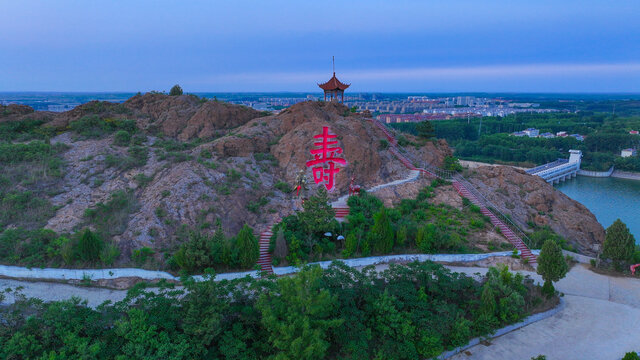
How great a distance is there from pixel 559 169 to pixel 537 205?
86.5ft

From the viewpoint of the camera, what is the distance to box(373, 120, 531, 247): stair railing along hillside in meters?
14.8

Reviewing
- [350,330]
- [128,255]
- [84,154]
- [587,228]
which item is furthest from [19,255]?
[587,228]

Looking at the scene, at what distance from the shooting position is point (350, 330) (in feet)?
27.7

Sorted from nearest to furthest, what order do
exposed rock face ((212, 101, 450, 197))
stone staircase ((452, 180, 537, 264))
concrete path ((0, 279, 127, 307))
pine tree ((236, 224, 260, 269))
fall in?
concrete path ((0, 279, 127, 307))
pine tree ((236, 224, 260, 269))
stone staircase ((452, 180, 537, 264))
exposed rock face ((212, 101, 450, 197))

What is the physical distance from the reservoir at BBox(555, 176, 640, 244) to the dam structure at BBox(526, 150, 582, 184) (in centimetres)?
78

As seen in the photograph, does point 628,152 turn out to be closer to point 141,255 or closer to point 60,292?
point 141,255

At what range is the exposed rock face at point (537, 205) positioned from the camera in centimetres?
1660

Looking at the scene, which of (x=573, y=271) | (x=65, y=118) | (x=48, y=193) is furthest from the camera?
(x=65, y=118)

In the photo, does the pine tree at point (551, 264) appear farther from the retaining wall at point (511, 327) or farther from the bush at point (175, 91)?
the bush at point (175, 91)

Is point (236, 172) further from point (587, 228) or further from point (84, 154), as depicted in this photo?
point (587, 228)

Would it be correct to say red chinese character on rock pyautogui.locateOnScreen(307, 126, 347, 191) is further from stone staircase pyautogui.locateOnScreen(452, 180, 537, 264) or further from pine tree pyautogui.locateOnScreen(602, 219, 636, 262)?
pine tree pyautogui.locateOnScreen(602, 219, 636, 262)

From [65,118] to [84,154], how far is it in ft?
17.9

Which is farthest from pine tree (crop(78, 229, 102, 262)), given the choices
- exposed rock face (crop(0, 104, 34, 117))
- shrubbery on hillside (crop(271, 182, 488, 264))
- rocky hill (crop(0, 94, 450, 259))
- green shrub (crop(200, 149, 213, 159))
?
exposed rock face (crop(0, 104, 34, 117))

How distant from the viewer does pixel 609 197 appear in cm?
3238
